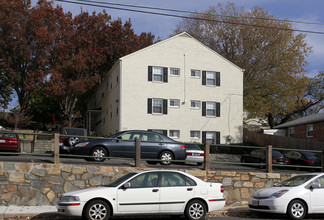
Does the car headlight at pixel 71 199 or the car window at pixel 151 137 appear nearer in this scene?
the car headlight at pixel 71 199

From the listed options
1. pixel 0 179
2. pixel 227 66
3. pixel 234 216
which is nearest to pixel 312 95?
pixel 227 66

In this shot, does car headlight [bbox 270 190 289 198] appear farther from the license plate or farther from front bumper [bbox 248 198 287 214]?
the license plate

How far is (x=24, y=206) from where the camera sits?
41.8 feet

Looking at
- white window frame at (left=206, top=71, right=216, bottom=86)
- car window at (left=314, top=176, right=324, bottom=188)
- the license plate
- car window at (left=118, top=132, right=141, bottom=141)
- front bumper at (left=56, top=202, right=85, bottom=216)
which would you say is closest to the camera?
front bumper at (left=56, top=202, right=85, bottom=216)

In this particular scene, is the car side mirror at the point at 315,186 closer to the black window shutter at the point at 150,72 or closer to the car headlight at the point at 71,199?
the car headlight at the point at 71,199

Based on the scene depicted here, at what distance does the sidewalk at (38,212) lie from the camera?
37.1 feet

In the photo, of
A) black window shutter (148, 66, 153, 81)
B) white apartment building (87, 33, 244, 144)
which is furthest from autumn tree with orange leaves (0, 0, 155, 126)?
black window shutter (148, 66, 153, 81)

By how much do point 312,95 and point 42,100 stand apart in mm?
34868

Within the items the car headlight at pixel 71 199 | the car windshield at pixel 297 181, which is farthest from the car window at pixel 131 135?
the car headlight at pixel 71 199

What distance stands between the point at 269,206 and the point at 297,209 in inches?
32.9

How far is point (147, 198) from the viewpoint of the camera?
11.0 m

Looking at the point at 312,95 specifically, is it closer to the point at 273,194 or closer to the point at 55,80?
the point at 55,80

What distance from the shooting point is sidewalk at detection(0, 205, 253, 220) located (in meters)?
11.3

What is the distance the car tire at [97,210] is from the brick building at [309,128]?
91.4 ft
